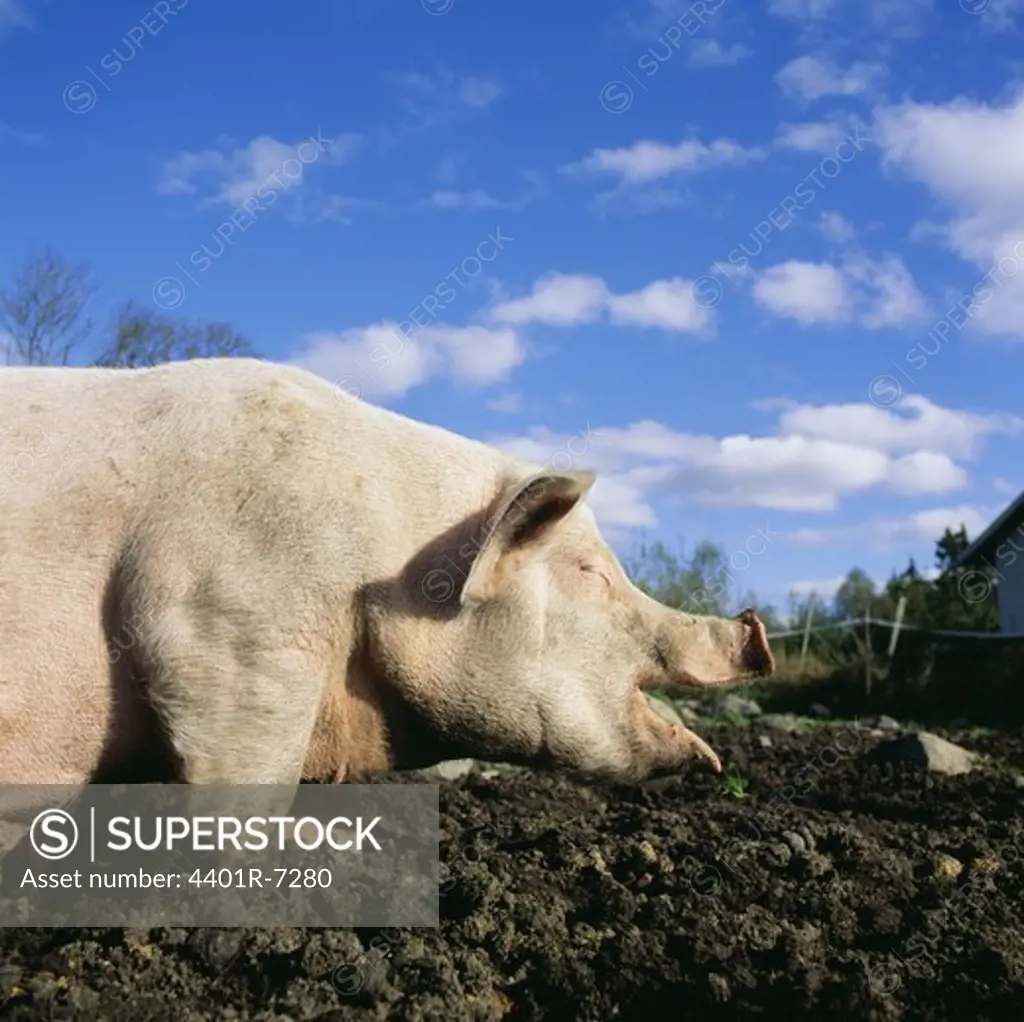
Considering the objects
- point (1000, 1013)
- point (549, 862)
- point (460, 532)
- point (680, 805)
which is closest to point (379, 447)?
point (460, 532)

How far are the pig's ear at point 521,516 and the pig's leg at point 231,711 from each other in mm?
747

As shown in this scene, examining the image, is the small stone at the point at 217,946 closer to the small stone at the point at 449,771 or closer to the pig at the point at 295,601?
the pig at the point at 295,601

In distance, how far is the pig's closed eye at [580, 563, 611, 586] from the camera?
16.7ft

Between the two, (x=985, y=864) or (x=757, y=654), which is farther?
(x=985, y=864)

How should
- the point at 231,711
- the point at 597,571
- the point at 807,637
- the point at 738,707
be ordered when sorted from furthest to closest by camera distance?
the point at 807,637
the point at 738,707
the point at 597,571
the point at 231,711

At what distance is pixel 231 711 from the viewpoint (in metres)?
4.12

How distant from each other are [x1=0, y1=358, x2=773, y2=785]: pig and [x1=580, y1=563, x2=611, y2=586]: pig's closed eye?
18mm

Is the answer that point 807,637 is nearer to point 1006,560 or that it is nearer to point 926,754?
point 1006,560

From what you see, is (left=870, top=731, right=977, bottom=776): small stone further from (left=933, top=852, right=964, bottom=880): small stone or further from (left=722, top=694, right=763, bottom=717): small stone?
(left=722, top=694, right=763, bottom=717): small stone

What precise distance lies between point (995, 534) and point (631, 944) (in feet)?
97.6

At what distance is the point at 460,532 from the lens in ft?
15.8

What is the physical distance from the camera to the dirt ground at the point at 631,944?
12.0 feet

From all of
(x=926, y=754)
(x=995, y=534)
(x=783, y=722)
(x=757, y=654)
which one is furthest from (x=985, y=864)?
(x=995, y=534)

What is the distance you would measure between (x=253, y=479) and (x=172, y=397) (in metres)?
0.51
